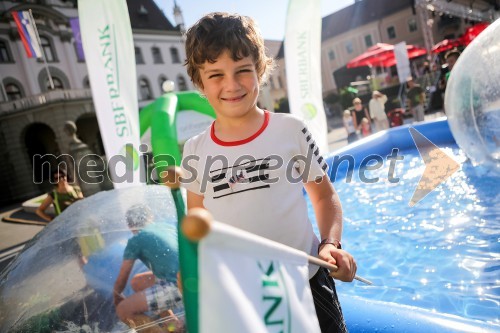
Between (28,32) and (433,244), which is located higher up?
(28,32)

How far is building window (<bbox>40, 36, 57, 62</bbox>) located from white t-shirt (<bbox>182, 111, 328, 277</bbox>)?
28.5 metres

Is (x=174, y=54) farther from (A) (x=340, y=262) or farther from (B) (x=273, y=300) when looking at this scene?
(B) (x=273, y=300)

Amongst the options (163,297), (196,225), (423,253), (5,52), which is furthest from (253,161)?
(5,52)

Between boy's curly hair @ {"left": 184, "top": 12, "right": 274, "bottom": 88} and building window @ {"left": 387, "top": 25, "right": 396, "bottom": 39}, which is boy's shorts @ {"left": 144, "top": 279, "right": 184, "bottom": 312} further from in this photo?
building window @ {"left": 387, "top": 25, "right": 396, "bottom": 39}

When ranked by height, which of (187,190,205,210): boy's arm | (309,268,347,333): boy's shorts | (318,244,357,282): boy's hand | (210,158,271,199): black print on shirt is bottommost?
(309,268,347,333): boy's shorts

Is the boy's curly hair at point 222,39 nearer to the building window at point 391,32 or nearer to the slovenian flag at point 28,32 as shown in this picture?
the slovenian flag at point 28,32

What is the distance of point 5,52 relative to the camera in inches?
925

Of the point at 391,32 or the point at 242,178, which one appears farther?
the point at 391,32

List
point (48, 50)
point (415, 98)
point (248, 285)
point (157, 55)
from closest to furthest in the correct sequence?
point (248, 285), point (415, 98), point (48, 50), point (157, 55)

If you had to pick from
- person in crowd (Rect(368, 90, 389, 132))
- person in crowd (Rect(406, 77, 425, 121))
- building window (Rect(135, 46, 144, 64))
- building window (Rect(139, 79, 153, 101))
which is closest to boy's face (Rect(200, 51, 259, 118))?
person in crowd (Rect(368, 90, 389, 132))

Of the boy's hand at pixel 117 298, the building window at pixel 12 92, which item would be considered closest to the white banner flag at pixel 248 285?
the boy's hand at pixel 117 298

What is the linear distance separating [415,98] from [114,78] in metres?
7.30

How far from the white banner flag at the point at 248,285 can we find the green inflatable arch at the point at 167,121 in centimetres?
497

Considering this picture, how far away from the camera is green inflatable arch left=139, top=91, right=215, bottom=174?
7.07 metres
